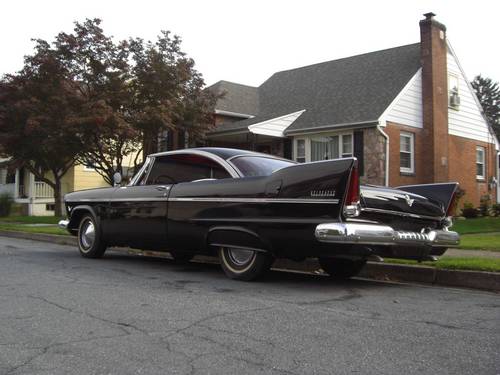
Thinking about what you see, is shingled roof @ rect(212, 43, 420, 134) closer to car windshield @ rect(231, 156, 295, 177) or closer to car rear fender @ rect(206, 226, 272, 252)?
car windshield @ rect(231, 156, 295, 177)

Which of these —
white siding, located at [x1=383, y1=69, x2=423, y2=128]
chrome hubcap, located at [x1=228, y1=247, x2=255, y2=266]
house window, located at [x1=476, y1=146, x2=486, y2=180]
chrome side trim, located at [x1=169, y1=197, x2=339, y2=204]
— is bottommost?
chrome hubcap, located at [x1=228, y1=247, x2=255, y2=266]

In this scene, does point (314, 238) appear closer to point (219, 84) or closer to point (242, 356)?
point (242, 356)

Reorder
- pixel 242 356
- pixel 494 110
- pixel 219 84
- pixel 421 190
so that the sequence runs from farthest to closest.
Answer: pixel 494 110
pixel 219 84
pixel 421 190
pixel 242 356

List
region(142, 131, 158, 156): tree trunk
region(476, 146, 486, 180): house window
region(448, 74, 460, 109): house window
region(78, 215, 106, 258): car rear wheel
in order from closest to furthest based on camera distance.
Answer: region(78, 215, 106, 258): car rear wheel < region(142, 131, 158, 156): tree trunk < region(448, 74, 460, 109): house window < region(476, 146, 486, 180): house window

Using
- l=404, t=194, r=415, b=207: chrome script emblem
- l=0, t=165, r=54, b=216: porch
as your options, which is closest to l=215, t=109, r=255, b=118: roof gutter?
l=0, t=165, r=54, b=216: porch

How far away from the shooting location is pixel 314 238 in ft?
18.6

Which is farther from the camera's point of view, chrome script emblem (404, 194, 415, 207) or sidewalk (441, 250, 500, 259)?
sidewalk (441, 250, 500, 259)

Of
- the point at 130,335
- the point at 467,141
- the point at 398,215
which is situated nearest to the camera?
the point at 130,335

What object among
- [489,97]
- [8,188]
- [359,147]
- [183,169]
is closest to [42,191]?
[8,188]

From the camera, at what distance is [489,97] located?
2795 inches

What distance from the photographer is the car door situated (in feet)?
24.4

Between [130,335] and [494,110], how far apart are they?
243 ft

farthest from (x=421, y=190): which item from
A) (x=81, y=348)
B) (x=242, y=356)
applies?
(x=81, y=348)

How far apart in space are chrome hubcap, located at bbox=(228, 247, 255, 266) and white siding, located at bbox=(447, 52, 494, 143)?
16401 mm
